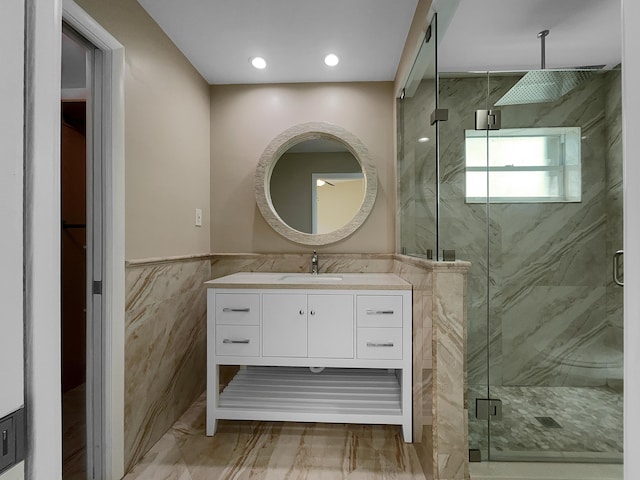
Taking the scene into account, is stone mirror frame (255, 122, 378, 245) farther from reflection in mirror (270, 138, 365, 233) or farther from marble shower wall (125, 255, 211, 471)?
marble shower wall (125, 255, 211, 471)

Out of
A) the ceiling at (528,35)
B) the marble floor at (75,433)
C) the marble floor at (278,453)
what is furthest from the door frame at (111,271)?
the ceiling at (528,35)

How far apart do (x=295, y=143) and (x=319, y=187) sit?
0.38 metres

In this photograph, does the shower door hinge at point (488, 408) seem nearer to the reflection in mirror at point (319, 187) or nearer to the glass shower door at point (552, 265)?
the glass shower door at point (552, 265)

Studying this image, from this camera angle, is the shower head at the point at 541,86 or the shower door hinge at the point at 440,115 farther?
the shower head at the point at 541,86

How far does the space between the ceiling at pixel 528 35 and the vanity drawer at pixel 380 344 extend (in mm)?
1374

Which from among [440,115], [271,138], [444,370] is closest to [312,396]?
[444,370]

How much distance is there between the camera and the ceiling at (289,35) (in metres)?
2.01

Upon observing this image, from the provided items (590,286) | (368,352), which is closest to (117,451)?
(368,352)

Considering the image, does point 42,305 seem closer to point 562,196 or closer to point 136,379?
point 136,379

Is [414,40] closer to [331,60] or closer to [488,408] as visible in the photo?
[331,60]

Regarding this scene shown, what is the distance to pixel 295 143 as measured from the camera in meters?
2.87

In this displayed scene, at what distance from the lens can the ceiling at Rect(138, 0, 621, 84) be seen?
183 centimetres

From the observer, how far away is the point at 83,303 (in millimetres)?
1778

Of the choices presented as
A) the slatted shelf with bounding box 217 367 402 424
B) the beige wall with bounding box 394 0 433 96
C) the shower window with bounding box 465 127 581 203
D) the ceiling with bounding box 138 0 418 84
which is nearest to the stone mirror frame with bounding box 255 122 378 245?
the ceiling with bounding box 138 0 418 84
